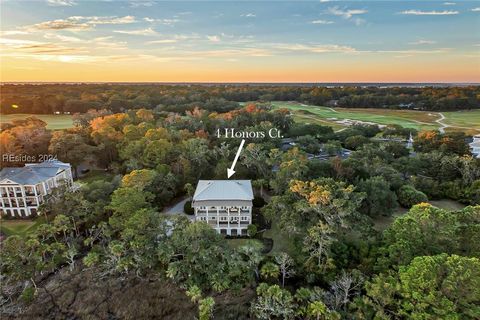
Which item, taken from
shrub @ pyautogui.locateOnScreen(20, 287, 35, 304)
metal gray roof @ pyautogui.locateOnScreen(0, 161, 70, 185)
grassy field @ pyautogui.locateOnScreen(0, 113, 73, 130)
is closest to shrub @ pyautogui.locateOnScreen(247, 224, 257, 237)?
shrub @ pyautogui.locateOnScreen(20, 287, 35, 304)

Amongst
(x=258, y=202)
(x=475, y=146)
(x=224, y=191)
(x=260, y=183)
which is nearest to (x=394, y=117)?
(x=475, y=146)

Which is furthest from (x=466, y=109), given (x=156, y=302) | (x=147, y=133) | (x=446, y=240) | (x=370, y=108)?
(x=156, y=302)

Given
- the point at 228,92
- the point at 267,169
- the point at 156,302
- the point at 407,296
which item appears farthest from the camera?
the point at 228,92

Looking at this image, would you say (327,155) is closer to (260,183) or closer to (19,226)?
(260,183)

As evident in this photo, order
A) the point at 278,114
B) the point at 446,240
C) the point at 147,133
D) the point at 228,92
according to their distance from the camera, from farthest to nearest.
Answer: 1. the point at 228,92
2. the point at 278,114
3. the point at 147,133
4. the point at 446,240

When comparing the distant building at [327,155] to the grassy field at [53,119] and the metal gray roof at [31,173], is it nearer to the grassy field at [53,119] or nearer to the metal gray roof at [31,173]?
the metal gray roof at [31,173]

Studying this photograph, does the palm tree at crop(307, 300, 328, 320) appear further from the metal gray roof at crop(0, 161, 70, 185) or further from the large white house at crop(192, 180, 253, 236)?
A: the metal gray roof at crop(0, 161, 70, 185)

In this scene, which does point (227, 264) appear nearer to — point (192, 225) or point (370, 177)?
point (192, 225)
